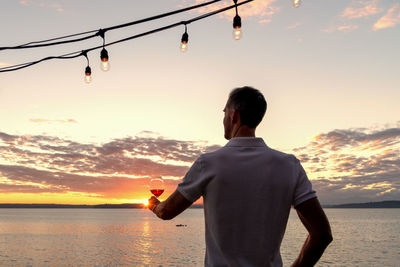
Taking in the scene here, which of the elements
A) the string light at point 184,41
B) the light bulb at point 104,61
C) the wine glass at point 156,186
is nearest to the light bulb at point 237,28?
the string light at point 184,41

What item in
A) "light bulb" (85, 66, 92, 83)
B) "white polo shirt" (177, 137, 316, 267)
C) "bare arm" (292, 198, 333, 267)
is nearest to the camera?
"white polo shirt" (177, 137, 316, 267)

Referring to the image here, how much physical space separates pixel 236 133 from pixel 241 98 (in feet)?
0.54

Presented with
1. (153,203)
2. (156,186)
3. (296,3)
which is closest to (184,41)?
(296,3)

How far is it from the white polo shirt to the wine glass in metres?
0.99

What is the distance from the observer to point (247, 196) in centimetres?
173

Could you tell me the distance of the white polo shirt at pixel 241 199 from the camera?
67.1 inches

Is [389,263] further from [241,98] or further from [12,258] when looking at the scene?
[241,98]

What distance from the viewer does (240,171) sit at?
5.68 feet

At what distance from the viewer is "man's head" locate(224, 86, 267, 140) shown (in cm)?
184

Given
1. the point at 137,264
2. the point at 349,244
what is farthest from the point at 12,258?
the point at 349,244

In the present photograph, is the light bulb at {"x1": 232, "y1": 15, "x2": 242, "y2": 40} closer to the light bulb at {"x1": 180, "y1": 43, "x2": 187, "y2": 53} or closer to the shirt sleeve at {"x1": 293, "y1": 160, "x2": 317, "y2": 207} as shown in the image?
the light bulb at {"x1": 180, "y1": 43, "x2": 187, "y2": 53}

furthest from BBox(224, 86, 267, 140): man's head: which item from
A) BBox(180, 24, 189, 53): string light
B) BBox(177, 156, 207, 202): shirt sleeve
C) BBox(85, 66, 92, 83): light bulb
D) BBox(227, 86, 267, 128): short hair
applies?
BBox(85, 66, 92, 83): light bulb

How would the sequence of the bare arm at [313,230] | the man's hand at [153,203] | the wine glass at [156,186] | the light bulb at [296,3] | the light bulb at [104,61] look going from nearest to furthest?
the bare arm at [313,230]
the man's hand at [153,203]
the wine glass at [156,186]
the light bulb at [296,3]
the light bulb at [104,61]

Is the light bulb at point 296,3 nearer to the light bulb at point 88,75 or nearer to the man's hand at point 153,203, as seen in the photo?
the light bulb at point 88,75
